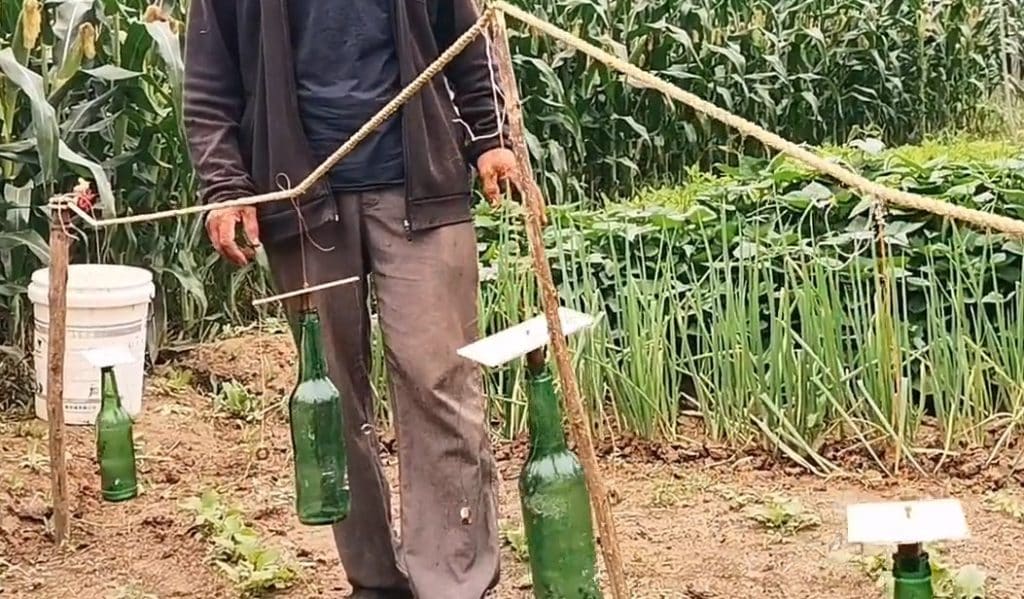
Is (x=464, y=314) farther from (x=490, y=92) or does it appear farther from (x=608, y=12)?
(x=608, y=12)

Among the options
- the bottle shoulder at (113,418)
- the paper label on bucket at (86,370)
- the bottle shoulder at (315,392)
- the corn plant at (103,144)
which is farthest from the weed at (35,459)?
the bottle shoulder at (315,392)

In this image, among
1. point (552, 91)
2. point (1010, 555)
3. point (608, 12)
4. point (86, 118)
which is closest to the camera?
point (1010, 555)

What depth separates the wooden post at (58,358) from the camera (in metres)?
3.44

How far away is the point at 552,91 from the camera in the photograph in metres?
8.20

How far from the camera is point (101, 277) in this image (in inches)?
196

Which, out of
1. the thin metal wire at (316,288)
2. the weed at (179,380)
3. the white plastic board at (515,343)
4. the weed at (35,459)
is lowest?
the weed at (35,459)

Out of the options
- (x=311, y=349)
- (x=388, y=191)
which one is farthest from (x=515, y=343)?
(x=388, y=191)

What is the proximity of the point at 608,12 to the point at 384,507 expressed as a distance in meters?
6.18

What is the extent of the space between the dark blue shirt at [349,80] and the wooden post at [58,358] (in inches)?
30.8

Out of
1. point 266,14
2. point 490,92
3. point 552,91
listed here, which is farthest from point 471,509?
point 552,91

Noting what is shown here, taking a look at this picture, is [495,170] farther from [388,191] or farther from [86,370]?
[86,370]

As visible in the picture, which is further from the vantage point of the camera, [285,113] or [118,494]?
[118,494]

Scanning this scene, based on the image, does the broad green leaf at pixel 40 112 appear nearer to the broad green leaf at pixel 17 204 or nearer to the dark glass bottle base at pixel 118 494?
the broad green leaf at pixel 17 204

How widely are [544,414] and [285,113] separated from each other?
3.25 feet
